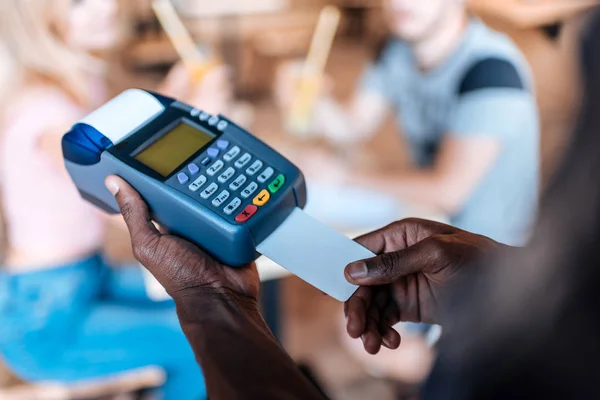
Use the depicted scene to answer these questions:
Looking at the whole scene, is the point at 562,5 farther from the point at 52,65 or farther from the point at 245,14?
the point at 52,65

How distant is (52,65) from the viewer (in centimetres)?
96

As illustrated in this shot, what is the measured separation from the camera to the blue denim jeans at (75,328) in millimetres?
939

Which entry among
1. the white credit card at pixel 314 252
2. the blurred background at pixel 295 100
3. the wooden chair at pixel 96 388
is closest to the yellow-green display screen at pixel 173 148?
the white credit card at pixel 314 252

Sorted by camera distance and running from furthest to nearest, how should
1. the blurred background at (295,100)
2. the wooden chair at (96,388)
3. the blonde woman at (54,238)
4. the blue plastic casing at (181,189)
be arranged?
the wooden chair at (96,388) → the blurred background at (295,100) → the blonde woman at (54,238) → the blue plastic casing at (181,189)

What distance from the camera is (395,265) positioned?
51cm

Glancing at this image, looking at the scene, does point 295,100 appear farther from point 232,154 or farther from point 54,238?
point 232,154

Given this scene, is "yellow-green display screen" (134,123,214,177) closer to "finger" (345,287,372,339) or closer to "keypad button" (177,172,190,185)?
"keypad button" (177,172,190,185)

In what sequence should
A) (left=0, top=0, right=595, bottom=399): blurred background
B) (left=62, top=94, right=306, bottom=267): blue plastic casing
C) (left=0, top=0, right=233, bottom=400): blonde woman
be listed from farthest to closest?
(left=0, top=0, right=595, bottom=399): blurred background, (left=0, top=0, right=233, bottom=400): blonde woman, (left=62, top=94, right=306, bottom=267): blue plastic casing

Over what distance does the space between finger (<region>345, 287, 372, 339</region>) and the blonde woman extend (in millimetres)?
524

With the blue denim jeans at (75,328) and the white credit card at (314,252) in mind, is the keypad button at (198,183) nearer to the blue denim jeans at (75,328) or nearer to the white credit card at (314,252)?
the white credit card at (314,252)

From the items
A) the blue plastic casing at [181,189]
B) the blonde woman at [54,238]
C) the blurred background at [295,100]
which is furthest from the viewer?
the blurred background at [295,100]

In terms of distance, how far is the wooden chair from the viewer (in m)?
1.18

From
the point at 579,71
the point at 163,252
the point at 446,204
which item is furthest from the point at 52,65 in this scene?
the point at 579,71

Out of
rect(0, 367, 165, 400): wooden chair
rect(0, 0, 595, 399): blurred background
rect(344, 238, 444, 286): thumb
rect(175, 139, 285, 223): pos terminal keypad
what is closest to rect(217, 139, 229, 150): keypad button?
rect(175, 139, 285, 223): pos terminal keypad
